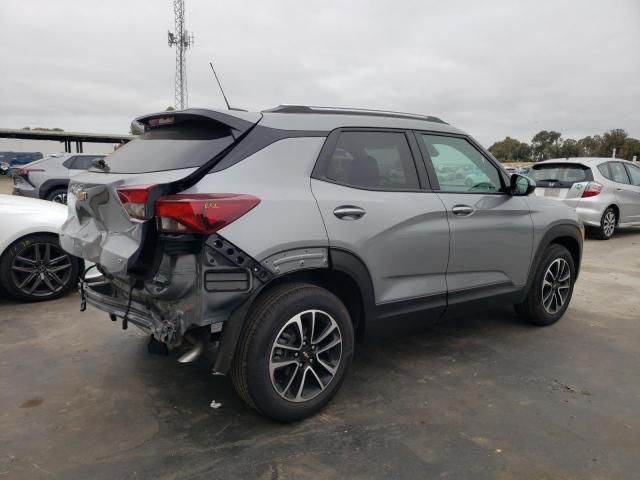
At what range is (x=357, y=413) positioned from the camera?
2.99 m

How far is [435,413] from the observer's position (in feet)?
9.85

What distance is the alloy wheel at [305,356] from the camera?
9.06 ft

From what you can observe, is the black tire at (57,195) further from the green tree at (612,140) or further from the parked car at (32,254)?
the green tree at (612,140)

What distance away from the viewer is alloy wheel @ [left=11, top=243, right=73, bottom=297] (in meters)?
4.93

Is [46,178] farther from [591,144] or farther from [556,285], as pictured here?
[591,144]

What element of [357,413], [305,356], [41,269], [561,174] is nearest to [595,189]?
[561,174]

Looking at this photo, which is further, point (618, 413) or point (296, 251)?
point (618, 413)

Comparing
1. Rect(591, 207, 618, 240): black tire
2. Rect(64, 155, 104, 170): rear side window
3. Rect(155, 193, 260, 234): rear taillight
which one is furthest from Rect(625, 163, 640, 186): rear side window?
Rect(64, 155, 104, 170): rear side window

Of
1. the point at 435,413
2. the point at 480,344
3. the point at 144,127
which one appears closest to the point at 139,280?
the point at 144,127

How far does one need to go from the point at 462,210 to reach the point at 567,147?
75881 mm

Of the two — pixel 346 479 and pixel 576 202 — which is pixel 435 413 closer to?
pixel 346 479

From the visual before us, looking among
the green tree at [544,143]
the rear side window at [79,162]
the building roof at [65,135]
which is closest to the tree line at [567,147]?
the green tree at [544,143]

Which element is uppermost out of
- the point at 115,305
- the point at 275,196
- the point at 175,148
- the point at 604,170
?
the point at 604,170

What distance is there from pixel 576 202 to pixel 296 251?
891cm
